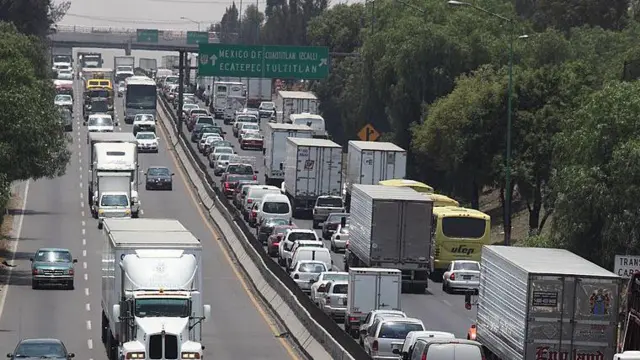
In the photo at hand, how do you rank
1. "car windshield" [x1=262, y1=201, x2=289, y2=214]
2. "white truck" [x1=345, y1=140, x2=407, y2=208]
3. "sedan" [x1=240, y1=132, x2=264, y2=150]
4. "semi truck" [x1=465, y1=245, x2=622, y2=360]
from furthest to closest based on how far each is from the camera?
"sedan" [x1=240, y1=132, x2=264, y2=150]
"white truck" [x1=345, y1=140, x2=407, y2=208]
"car windshield" [x1=262, y1=201, x2=289, y2=214]
"semi truck" [x1=465, y1=245, x2=622, y2=360]

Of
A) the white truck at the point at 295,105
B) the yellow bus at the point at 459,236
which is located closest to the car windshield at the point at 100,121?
the white truck at the point at 295,105

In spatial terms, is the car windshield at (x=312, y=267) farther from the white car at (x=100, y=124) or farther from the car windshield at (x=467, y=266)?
the white car at (x=100, y=124)

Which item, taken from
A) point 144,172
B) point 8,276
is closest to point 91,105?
point 144,172

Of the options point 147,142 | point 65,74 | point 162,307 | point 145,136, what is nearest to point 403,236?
point 162,307

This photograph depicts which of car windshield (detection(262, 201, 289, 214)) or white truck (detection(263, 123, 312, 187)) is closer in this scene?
car windshield (detection(262, 201, 289, 214))

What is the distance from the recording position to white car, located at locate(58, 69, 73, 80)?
167 meters

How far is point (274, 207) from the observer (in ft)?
233

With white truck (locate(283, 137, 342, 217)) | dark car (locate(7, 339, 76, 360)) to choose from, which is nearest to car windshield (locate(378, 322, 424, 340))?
dark car (locate(7, 339, 76, 360))

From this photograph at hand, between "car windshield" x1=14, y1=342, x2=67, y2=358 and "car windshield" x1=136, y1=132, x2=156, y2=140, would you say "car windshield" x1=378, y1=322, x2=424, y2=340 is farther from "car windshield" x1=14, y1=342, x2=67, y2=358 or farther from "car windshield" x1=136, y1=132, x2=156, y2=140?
"car windshield" x1=136, y1=132, x2=156, y2=140

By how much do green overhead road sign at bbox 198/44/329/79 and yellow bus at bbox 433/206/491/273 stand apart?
37.3m

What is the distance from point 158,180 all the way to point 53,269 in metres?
33.4

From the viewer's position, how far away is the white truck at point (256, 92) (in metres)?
152

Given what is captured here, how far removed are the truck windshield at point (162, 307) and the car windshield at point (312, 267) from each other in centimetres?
1787

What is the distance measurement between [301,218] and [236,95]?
60.3 metres
